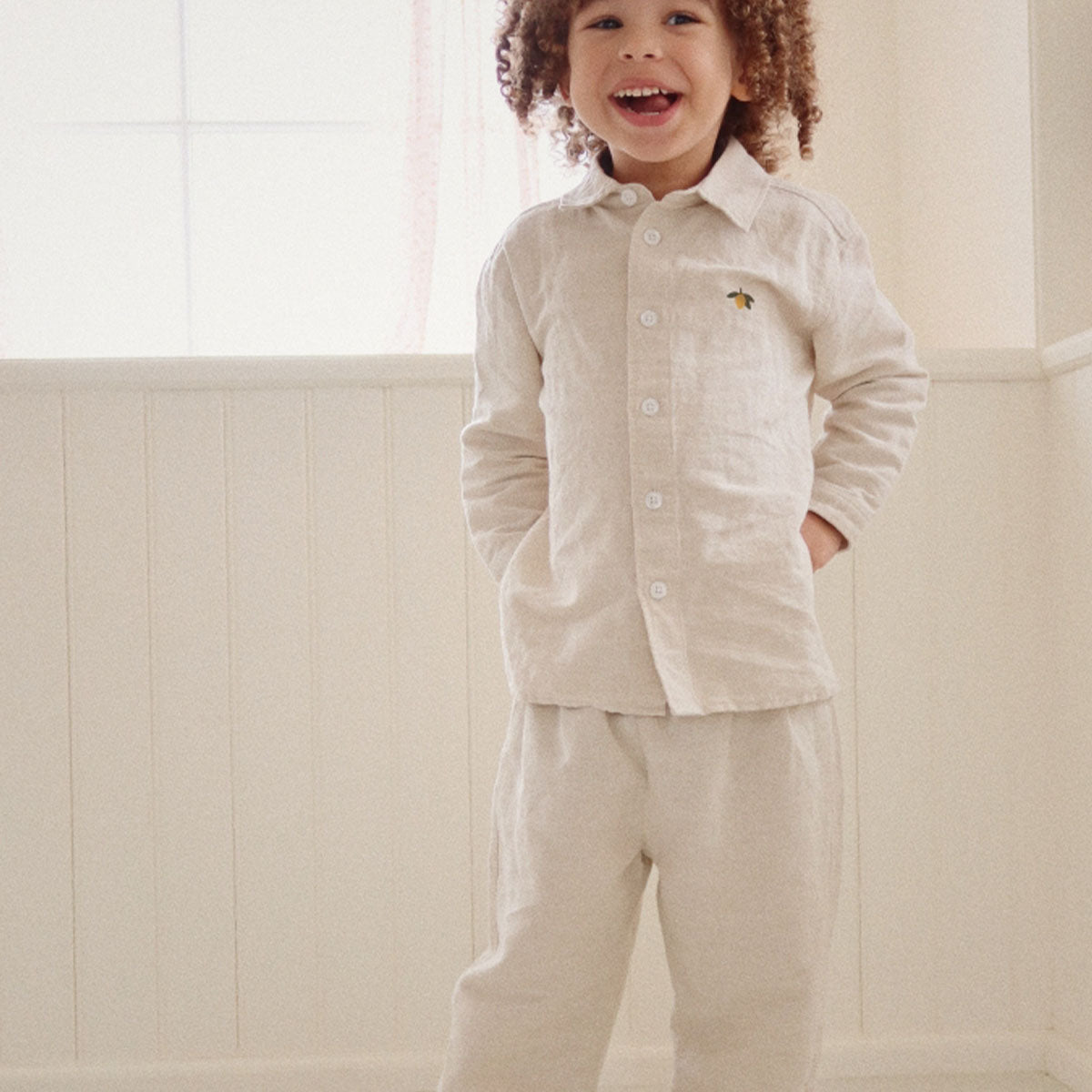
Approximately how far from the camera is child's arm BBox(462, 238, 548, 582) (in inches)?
44.4

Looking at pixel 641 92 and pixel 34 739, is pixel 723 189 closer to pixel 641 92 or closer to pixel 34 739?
pixel 641 92

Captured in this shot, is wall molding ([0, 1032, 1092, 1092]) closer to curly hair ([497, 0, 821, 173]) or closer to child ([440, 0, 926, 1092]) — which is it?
child ([440, 0, 926, 1092])

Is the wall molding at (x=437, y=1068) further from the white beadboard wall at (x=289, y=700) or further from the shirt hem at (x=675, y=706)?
the shirt hem at (x=675, y=706)

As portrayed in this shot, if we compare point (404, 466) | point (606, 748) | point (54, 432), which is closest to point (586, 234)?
A: point (606, 748)

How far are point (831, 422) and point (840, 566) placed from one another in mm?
461

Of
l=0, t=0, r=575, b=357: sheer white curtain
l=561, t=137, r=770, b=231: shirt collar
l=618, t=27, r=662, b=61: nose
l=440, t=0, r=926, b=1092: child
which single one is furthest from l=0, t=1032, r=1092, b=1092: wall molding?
l=0, t=0, r=575, b=357: sheer white curtain

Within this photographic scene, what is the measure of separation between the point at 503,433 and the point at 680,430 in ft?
0.58

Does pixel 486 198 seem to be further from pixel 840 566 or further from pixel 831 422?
pixel 831 422

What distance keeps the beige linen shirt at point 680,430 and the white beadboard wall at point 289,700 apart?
0.43 meters

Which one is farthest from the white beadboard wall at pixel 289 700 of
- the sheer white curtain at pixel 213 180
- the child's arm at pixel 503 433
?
the sheer white curtain at pixel 213 180

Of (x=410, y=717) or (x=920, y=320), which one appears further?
(x=920, y=320)

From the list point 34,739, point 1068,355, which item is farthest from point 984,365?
point 34,739

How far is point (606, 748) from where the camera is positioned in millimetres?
1021

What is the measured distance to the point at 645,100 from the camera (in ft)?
3.45
